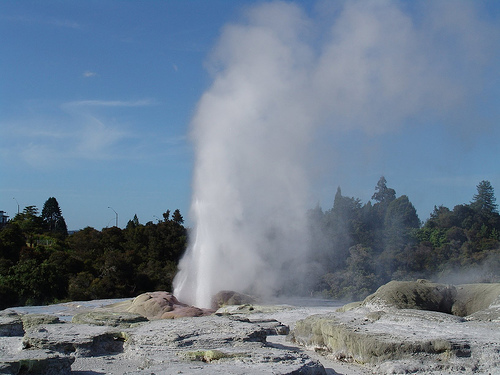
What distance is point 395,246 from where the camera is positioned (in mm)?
23438

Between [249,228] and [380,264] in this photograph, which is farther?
[380,264]

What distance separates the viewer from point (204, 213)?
1527 centimetres

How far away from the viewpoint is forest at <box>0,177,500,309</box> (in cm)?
1834

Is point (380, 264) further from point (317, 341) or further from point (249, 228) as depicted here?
point (317, 341)

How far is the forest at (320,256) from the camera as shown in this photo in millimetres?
18344

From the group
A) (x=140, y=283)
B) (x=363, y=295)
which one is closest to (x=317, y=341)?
(x=363, y=295)

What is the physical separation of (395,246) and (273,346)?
57.2 ft

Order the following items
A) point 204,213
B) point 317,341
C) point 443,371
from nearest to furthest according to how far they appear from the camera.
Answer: point 443,371 → point 317,341 → point 204,213

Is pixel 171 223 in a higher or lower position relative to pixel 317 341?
higher

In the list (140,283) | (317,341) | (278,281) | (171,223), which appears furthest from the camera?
(171,223)

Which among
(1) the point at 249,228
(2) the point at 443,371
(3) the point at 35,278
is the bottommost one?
(2) the point at 443,371

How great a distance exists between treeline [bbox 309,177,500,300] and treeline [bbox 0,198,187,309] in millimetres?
5936

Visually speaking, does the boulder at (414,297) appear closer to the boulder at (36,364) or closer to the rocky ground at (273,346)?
the rocky ground at (273,346)

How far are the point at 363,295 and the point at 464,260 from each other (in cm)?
489
